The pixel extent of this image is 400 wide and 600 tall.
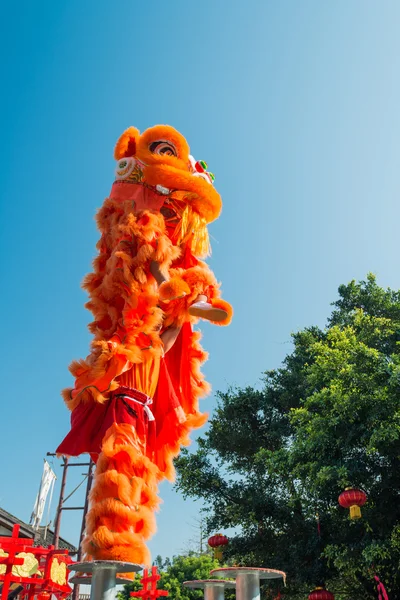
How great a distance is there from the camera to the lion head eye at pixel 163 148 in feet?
9.16

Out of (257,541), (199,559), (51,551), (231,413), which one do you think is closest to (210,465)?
(231,413)

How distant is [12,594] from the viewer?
766cm

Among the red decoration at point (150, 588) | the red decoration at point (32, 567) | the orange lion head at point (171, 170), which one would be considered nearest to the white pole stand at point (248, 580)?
the orange lion head at point (171, 170)

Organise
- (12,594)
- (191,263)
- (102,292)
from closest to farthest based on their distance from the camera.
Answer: (102,292) < (191,263) < (12,594)

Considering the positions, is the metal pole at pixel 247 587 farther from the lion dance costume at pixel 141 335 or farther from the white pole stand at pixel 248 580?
the lion dance costume at pixel 141 335

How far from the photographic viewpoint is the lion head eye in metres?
2.79

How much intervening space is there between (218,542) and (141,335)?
29.0ft

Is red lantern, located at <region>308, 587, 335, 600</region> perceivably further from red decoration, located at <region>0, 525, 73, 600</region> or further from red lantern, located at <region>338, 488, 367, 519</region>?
red decoration, located at <region>0, 525, 73, 600</region>

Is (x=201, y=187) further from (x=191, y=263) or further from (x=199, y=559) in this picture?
(x=199, y=559)

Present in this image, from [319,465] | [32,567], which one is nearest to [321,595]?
[319,465]

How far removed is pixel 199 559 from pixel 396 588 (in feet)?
36.2

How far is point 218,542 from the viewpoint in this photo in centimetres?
983

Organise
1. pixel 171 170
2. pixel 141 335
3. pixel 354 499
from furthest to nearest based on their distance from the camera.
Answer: pixel 354 499 → pixel 171 170 → pixel 141 335

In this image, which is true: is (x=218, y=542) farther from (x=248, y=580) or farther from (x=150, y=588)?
(x=248, y=580)
